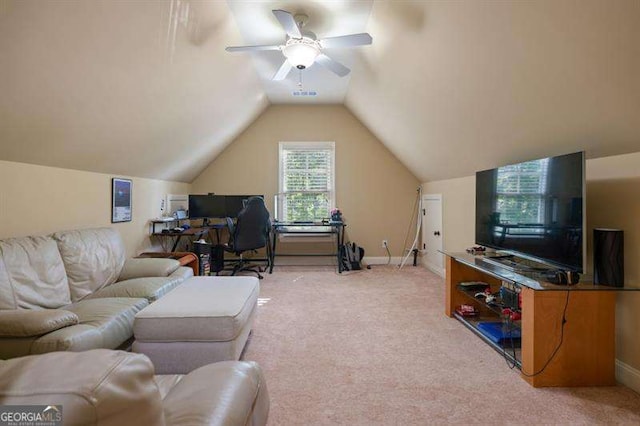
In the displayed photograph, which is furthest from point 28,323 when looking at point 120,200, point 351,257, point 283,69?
point 351,257

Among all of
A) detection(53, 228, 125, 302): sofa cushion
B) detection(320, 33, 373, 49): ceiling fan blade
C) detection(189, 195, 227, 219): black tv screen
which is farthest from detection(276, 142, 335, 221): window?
detection(53, 228, 125, 302): sofa cushion

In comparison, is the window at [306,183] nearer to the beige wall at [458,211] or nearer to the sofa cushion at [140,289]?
the beige wall at [458,211]

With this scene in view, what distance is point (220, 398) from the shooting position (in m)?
0.80

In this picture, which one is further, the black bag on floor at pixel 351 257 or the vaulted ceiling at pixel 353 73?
the black bag on floor at pixel 351 257

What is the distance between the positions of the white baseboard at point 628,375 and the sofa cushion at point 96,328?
301 cm

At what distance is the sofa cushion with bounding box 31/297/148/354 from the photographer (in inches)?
58.4

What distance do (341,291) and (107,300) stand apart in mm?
2421

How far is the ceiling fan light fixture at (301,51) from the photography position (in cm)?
248

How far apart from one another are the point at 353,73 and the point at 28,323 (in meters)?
3.80

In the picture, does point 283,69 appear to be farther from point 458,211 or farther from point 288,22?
point 458,211

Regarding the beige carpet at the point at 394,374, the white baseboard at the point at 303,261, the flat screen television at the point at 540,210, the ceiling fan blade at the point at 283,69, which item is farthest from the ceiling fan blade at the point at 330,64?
the white baseboard at the point at 303,261

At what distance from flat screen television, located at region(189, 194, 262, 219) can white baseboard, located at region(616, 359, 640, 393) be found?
4.45m

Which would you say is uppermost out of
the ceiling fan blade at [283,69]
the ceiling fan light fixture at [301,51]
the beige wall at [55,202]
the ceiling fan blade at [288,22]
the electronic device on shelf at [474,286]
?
the ceiling fan blade at [283,69]

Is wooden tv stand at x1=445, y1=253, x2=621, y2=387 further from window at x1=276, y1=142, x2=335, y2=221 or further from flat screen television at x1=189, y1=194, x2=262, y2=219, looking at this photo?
flat screen television at x1=189, y1=194, x2=262, y2=219
